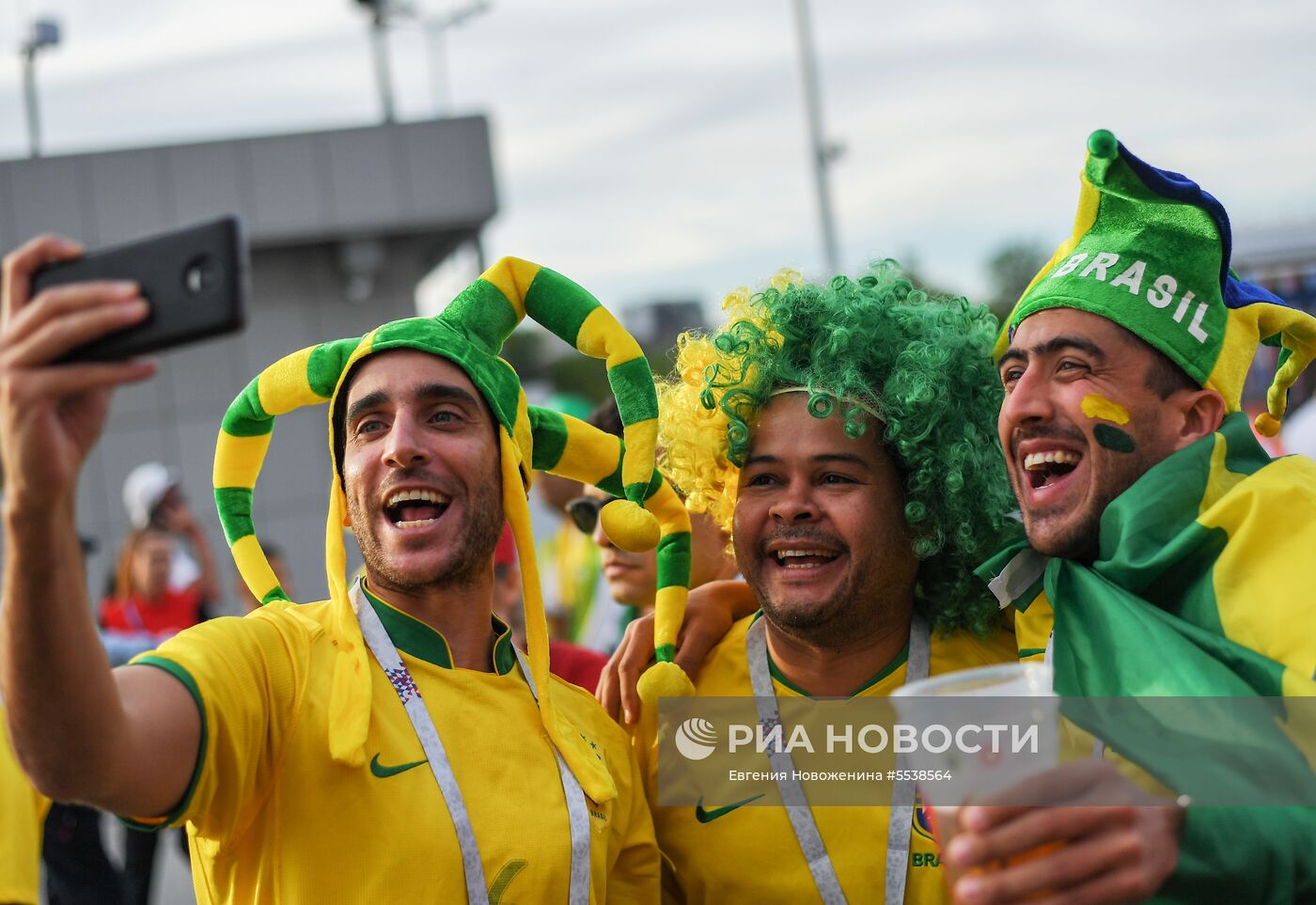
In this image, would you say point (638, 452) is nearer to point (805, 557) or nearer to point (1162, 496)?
point (805, 557)

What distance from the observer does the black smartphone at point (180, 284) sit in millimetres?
1609

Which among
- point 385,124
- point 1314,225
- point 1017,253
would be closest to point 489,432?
point 1314,225

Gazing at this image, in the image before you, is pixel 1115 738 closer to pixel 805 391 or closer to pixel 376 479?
pixel 805 391

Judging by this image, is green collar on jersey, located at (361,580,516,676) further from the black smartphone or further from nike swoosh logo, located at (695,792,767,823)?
the black smartphone

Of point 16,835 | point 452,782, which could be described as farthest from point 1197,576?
point 16,835

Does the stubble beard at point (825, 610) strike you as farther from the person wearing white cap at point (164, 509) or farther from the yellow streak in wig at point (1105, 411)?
the person wearing white cap at point (164, 509)

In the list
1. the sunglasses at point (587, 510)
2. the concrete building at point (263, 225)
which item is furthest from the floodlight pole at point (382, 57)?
the sunglasses at point (587, 510)

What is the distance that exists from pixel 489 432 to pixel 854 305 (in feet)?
3.59

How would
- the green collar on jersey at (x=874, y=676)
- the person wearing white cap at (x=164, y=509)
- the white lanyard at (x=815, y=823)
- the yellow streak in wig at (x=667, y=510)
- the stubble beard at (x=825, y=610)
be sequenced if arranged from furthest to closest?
the person wearing white cap at (x=164, y=509)
the yellow streak in wig at (x=667, y=510)
the green collar on jersey at (x=874, y=676)
the stubble beard at (x=825, y=610)
the white lanyard at (x=815, y=823)

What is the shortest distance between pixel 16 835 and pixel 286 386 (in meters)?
1.79

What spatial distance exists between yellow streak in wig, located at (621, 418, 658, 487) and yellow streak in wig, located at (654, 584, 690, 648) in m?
0.38

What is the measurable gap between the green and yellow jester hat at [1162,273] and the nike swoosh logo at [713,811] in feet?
4.48

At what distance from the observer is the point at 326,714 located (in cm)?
271

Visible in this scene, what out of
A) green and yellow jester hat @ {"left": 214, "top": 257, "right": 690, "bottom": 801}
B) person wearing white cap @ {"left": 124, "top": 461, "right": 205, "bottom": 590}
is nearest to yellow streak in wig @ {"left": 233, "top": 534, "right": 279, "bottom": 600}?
green and yellow jester hat @ {"left": 214, "top": 257, "right": 690, "bottom": 801}
